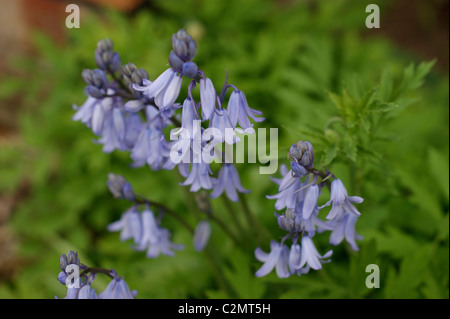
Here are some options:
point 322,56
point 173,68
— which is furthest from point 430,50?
point 173,68

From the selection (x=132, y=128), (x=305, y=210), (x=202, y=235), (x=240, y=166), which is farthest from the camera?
(x=240, y=166)

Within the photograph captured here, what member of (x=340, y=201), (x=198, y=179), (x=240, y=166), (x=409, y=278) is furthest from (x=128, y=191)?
(x=240, y=166)

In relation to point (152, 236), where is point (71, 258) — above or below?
below

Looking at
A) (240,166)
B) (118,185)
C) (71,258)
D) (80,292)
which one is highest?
(240,166)

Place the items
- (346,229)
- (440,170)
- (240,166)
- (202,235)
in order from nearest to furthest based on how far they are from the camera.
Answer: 1. (346,229)
2. (202,235)
3. (440,170)
4. (240,166)

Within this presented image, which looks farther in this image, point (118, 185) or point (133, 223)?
point (133, 223)

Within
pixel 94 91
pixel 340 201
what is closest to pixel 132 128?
pixel 94 91

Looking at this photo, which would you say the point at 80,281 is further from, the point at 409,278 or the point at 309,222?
the point at 409,278

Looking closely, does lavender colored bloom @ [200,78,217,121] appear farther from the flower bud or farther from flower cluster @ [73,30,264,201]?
the flower bud

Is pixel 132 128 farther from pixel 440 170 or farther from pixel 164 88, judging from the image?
pixel 440 170
